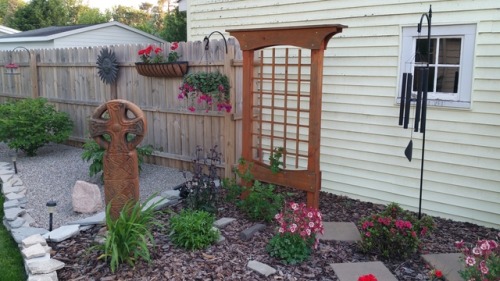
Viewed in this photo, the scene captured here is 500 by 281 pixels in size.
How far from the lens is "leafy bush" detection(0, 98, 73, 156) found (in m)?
6.94

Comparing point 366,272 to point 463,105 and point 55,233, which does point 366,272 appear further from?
point 55,233

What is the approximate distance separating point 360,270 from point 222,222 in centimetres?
144

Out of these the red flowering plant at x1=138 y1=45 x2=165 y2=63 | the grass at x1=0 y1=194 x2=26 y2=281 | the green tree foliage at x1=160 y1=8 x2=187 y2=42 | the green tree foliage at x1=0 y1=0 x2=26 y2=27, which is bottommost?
the grass at x1=0 y1=194 x2=26 y2=281

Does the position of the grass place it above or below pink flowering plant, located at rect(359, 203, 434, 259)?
below

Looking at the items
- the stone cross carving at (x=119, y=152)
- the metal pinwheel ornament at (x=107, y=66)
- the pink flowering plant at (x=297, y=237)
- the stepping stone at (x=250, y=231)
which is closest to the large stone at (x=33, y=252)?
the stone cross carving at (x=119, y=152)

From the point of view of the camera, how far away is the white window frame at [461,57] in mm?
4344

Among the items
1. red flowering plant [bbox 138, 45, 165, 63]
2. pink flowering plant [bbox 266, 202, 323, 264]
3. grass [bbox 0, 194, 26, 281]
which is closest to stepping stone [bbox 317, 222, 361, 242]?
pink flowering plant [bbox 266, 202, 323, 264]

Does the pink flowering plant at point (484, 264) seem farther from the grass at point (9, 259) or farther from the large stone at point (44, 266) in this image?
the grass at point (9, 259)

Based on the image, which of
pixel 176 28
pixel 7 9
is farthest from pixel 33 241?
pixel 7 9

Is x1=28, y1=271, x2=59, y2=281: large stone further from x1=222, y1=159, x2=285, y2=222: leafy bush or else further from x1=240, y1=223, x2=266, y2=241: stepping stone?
x1=222, y1=159, x2=285, y2=222: leafy bush

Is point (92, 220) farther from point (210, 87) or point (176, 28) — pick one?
point (176, 28)

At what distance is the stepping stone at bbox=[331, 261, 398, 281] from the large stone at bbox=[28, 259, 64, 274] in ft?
7.10

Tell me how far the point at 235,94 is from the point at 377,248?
264 centimetres

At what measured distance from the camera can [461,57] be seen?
14.5 ft
